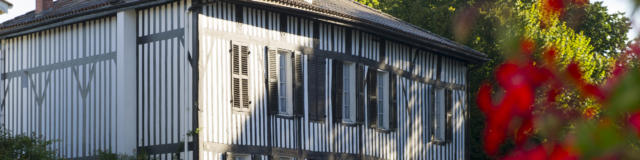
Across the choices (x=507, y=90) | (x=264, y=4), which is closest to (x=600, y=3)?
(x=264, y=4)

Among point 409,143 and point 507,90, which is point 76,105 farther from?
point 507,90

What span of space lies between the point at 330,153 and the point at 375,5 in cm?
1641

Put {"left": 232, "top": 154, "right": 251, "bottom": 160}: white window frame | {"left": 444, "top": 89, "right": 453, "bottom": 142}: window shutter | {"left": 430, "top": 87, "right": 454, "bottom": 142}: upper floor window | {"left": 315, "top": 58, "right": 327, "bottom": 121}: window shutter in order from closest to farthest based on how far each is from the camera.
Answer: {"left": 232, "top": 154, "right": 251, "bottom": 160}: white window frame
{"left": 315, "top": 58, "right": 327, "bottom": 121}: window shutter
{"left": 430, "top": 87, "right": 454, "bottom": 142}: upper floor window
{"left": 444, "top": 89, "right": 453, "bottom": 142}: window shutter

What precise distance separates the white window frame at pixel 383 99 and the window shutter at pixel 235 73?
153 inches

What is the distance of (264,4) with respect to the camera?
50.3ft

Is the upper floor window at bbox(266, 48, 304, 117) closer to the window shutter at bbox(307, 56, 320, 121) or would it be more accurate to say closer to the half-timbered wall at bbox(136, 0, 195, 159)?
the window shutter at bbox(307, 56, 320, 121)

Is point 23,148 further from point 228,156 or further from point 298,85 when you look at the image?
point 298,85

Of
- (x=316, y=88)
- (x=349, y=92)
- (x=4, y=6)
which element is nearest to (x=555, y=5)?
(x=4, y=6)

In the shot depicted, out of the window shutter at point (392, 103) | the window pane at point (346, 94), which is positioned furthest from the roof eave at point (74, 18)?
the window shutter at point (392, 103)

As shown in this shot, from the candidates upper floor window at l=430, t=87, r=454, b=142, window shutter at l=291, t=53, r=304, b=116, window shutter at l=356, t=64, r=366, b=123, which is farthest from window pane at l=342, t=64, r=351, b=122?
upper floor window at l=430, t=87, r=454, b=142

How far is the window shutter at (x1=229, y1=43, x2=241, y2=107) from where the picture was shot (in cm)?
1496

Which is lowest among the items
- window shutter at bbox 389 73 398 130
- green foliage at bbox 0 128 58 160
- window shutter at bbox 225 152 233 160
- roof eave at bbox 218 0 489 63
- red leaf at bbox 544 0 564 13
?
window shutter at bbox 225 152 233 160

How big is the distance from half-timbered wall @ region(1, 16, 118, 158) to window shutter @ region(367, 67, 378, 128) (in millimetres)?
4659

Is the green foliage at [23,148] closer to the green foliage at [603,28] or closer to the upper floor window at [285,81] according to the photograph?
the upper floor window at [285,81]
